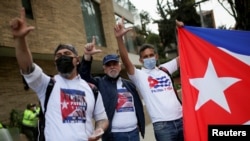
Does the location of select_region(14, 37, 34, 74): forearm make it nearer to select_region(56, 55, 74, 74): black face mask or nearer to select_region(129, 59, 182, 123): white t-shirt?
select_region(56, 55, 74, 74): black face mask

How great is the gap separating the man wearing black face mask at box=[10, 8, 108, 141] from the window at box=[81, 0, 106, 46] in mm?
14555

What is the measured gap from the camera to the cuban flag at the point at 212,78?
169 inches

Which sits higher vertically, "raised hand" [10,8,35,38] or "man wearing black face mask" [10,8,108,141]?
"raised hand" [10,8,35,38]

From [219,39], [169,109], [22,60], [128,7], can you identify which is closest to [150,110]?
[169,109]

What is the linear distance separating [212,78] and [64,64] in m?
2.02

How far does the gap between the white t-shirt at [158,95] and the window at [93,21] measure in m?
13.4

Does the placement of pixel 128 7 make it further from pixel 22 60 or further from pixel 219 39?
pixel 22 60

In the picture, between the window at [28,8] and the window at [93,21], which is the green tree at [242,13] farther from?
the window at [93,21]

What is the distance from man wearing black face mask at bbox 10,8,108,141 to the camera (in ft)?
9.17

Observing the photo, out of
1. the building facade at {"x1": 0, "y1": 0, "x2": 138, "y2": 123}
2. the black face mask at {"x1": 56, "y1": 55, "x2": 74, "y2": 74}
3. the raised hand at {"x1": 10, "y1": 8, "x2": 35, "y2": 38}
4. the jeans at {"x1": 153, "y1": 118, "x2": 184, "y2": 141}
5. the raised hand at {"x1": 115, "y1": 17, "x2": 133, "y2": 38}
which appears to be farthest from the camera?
the building facade at {"x1": 0, "y1": 0, "x2": 138, "y2": 123}

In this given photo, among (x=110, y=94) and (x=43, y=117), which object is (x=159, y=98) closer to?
(x=110, y=94)

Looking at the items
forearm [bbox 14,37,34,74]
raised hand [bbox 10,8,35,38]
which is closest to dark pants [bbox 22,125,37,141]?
forearm [bbox 14,37,34,74]

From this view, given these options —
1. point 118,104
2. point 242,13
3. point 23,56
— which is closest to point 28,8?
point 242,13

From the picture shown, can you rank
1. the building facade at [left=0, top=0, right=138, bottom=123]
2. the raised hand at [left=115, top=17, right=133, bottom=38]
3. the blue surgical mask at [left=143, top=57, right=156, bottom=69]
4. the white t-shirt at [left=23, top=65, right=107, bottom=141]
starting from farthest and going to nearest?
the building facade at [left=0, top=0, right=138, bottom=123] → the blue surgical mask at [left=143, top=57, right=156, bottom=69] → the raised hand at [left=115, top=17, right=133, bottom=38] → the white t-shirt at [left=23, top=65, right=107, bottom=141]
